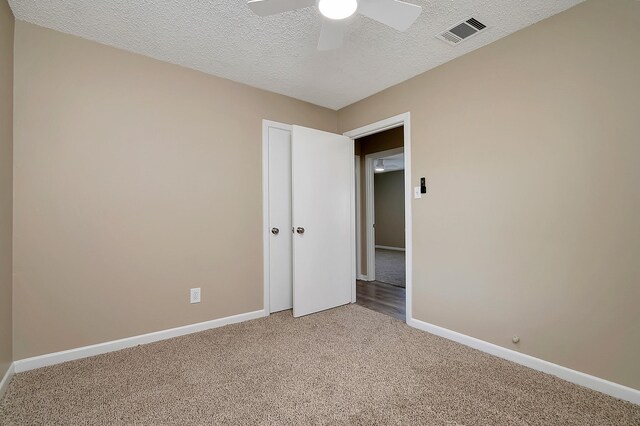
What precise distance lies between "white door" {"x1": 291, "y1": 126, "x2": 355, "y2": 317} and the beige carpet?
78 centimetres

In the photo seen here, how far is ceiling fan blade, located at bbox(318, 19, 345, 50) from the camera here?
163cm

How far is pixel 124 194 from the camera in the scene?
228cm

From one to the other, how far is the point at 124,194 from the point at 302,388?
6.76ft

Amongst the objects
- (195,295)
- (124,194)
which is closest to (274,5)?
(124,194)

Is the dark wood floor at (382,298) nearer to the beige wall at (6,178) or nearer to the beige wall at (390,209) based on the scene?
the beige wall at (6,178)

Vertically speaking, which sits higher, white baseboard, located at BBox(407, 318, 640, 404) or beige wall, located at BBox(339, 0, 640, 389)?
beige wall, located at BBox(339, 0, 640, 389)

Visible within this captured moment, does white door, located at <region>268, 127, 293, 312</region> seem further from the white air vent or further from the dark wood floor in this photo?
the white air vent

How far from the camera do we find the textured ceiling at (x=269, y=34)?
1.81 metres

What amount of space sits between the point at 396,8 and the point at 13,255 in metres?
2.94

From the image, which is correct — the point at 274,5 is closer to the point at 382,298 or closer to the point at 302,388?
the point at 302,388

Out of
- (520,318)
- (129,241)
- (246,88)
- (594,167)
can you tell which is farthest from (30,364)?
(594,167)

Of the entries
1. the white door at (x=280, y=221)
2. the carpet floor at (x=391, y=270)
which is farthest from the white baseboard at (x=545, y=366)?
the carpet floor at (x=391, y=270)

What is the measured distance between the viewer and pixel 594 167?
1.73 m

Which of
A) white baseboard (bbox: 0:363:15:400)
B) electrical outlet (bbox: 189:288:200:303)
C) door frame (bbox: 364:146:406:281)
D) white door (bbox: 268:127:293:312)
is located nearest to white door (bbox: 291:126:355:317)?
white door (bbox: 268:127:293:312)
